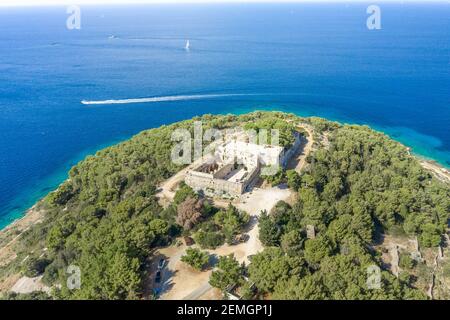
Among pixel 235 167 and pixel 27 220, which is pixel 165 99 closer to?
pixel 27 220

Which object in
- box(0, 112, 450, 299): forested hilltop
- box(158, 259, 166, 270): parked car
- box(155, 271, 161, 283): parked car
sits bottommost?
box(155, 271, 161, 283): parked car

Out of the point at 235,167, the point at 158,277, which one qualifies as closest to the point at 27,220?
the point at 158,277

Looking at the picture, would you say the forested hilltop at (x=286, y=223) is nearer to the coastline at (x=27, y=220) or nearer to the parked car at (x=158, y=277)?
the parked car at (x=158, y=277)

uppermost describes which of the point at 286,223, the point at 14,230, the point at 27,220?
the point at 286,223

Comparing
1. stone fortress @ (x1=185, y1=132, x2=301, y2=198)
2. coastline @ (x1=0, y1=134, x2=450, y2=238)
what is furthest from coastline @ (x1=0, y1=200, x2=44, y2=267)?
stone fortress @ (x1=185, y1=132, x2=301, y2=198)

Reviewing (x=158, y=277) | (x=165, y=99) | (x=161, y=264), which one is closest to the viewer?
(x=158, y=277)

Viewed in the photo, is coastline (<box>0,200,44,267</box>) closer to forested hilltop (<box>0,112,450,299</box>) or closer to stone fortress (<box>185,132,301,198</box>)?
forested hilltop (<box>0,112,450,299</box>)

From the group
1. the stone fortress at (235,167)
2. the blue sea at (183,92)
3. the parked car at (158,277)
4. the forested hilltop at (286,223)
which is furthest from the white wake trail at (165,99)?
the parked car at (158,277)
